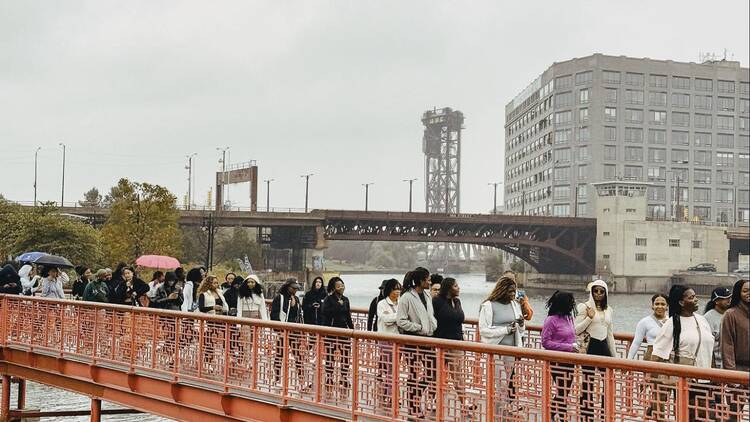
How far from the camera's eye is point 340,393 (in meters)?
10.4

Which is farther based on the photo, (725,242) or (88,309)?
(725,242)

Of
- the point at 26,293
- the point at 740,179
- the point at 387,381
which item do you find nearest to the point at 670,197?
the point at 740,179

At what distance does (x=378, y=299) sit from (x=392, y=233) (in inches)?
3180

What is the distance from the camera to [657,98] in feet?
380

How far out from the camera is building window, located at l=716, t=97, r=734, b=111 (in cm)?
11806

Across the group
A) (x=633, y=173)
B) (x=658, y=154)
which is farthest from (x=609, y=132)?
(x=658, y=154)

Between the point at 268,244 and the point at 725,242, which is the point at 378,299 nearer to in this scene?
the point at 268,244

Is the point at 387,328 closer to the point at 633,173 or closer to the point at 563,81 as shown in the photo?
the point at 633,173

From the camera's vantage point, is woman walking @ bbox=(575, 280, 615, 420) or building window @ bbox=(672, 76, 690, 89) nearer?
woman walking @ bbox=(575, 280, 615, 420)

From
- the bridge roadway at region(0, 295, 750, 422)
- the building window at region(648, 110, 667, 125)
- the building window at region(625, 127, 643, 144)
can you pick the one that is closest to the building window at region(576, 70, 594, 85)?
the building window at region(625, 127, 643, 144)

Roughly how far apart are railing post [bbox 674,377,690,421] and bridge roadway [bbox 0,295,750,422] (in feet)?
0.04

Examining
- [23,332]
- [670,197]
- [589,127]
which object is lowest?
[23,332]

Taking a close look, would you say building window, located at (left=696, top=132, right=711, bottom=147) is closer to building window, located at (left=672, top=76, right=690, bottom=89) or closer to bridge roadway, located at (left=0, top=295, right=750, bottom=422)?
building window, located at (left=672, top=76, right=690, bottom=89)

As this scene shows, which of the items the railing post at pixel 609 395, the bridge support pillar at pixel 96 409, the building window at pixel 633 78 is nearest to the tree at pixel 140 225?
the bridge support pillar at pixel 96 409
